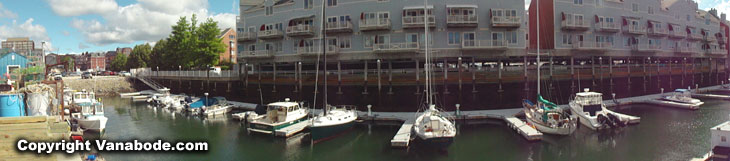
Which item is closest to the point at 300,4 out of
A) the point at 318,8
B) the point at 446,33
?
→ the point at 318,8

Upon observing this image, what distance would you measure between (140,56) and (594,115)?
110 m

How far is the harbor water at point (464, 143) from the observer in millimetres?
23891

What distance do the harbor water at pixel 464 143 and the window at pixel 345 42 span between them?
39.3ft

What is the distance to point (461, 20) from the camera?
1550 inches

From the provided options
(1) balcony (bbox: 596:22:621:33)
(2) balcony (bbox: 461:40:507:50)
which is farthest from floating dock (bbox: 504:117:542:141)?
(1) balcony (bbox: 596:22:621:33)

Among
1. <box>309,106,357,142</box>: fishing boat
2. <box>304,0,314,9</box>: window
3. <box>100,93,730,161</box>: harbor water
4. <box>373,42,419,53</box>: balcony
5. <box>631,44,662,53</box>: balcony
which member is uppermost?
<box>304,0,314,9</box>: window

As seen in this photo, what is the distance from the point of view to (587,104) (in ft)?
106

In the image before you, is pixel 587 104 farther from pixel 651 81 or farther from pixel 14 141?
pixel 14 141

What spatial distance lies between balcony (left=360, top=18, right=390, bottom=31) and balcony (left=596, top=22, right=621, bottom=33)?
92.9ft

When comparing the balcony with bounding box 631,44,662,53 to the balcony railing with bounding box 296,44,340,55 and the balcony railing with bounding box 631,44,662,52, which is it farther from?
the balcony railing with bounding box 296,44,340,55

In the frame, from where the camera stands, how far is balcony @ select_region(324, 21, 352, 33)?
1670 inches

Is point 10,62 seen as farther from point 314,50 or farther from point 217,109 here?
point 314,50

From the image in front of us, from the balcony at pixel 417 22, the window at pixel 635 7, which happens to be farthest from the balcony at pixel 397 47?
the window at pixel 635 7

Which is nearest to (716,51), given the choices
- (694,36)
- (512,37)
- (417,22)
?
(694,36)
